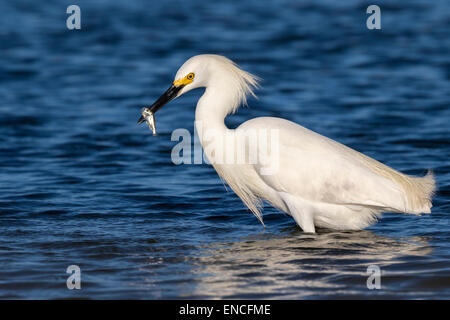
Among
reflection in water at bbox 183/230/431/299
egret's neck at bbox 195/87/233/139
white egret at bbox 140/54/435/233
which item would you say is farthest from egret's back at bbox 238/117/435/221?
reflection in water at bbox 183/230/431/299

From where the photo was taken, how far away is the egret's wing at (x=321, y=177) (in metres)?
7.52

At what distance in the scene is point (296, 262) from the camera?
6918 millimetres

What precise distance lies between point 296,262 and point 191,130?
22.2ft

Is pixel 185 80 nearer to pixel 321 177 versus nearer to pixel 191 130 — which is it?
pixel 321 177

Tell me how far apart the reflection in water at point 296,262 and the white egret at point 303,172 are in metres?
0.29

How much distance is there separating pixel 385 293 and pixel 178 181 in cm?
476

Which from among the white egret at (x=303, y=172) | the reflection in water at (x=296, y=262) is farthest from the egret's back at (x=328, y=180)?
the reflection in water at (x=296, y=262)

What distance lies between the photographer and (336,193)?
7.55 metres

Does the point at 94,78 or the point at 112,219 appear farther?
the point at 94,78

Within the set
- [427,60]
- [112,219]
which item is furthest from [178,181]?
[427,60]

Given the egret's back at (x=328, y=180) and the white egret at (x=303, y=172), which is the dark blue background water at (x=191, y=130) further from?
the egret's back at (x=328, y=180)

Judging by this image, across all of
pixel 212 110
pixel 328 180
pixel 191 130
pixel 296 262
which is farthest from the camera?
pixel 191 130

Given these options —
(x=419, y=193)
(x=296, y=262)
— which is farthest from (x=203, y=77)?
(x=419, y=193)
